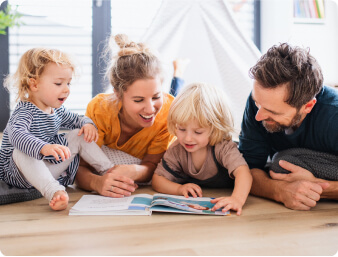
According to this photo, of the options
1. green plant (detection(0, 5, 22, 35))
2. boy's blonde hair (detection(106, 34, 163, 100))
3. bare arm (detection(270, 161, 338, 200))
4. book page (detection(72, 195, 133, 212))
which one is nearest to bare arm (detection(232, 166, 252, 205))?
bare arm (detection(270, 161, 338, 200))

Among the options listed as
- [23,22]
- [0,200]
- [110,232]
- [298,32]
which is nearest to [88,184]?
[0,200]

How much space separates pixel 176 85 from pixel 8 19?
138 cm

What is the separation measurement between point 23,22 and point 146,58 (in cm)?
189

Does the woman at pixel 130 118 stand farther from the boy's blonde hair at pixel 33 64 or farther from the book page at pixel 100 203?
the boy's blonde hair at pixel 33 64

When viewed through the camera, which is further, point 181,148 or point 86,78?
point 86,78

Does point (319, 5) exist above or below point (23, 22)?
above

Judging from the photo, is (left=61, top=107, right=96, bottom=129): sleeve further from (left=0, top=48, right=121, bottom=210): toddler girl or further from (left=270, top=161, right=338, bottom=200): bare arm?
(left=270, top=161, right=338, bottom=200): bare arm

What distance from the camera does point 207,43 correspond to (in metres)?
2.54

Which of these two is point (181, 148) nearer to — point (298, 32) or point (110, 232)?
point (110, 232)

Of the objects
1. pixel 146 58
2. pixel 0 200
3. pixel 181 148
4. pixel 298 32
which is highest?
pixel 298 32

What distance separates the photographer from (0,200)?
137 cm

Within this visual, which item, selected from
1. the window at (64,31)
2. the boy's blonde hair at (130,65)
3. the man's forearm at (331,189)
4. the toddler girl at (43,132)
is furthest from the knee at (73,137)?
the window at (64,31)

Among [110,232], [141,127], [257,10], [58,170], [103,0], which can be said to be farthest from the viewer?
[257,10]

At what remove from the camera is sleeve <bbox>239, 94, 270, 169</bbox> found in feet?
4.89
